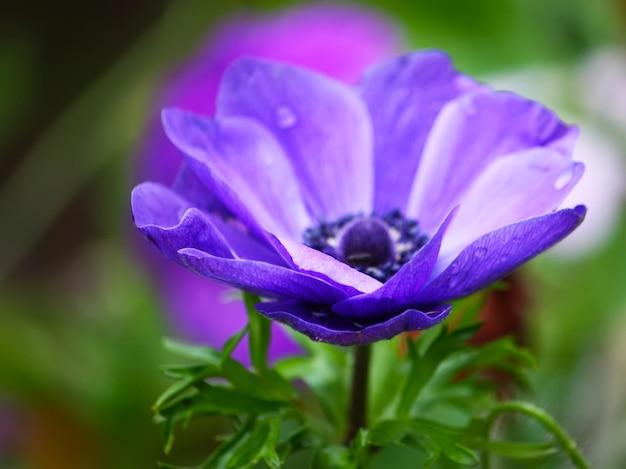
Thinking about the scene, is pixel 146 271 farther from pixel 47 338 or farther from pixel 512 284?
pixel 512 284

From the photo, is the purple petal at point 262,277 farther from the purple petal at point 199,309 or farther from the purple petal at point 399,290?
the purple petal at point 199,309

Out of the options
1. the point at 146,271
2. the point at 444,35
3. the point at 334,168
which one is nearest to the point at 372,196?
the point at 334,168

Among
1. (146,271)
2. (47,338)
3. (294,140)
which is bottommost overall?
(47,338)

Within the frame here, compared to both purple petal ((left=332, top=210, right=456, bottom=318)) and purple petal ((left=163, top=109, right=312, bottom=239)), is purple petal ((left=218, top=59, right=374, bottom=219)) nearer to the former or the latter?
purple petal ((left=163, top=109, right=312, bottom=239))

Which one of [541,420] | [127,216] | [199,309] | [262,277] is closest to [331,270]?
[262,277]

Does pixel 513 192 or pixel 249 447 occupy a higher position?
pixel 513 192

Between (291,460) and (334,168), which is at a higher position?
(334,168)

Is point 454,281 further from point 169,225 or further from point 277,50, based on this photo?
point 277,50

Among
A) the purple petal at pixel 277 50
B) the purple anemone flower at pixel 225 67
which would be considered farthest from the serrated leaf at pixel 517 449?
the purple petal at pixel 277 50
